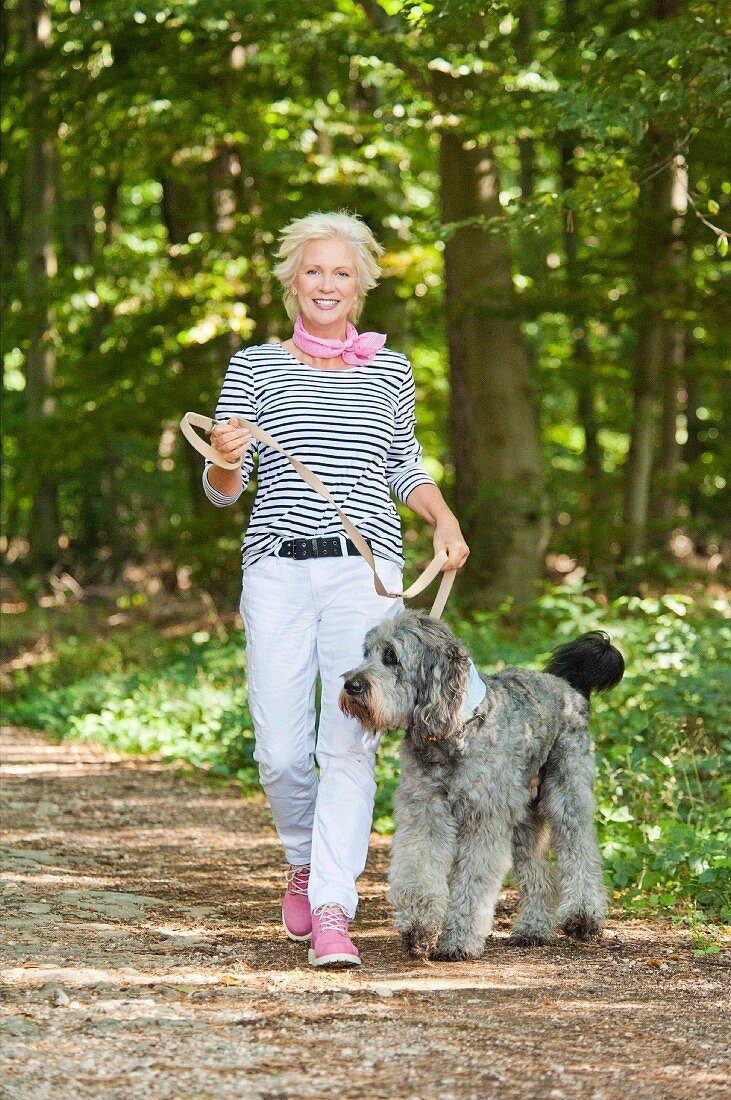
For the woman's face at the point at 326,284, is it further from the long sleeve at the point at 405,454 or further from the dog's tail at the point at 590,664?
the dog's tail at the point at 590,664

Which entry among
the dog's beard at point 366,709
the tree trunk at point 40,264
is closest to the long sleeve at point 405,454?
the dog's beard at point 366,709

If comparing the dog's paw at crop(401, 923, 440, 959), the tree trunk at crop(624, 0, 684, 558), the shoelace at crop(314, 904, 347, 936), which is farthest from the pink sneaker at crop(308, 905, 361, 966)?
the tree trunk at crop(624, 0, 684, 558)

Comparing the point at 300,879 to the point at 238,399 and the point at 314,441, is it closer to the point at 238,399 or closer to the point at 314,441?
the point at 314,441

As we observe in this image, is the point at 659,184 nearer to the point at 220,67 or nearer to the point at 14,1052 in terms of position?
the point at 220,67

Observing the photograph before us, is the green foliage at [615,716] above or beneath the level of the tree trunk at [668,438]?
beneath

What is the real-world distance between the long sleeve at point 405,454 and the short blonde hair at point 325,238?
38 centimetres

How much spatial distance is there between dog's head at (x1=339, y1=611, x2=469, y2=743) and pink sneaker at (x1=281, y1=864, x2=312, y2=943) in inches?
30.5

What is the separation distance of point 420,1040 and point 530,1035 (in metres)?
0.33

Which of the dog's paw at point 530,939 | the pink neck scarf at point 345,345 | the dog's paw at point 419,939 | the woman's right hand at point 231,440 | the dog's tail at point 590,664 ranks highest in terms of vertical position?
the pink neck scarf at point 345,345

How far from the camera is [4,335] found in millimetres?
15805

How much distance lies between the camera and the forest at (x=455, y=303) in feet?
22.5

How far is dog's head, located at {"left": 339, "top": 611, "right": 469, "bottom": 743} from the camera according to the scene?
427 centimetres

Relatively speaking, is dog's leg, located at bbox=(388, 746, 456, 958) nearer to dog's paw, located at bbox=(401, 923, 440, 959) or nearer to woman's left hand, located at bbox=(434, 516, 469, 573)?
dog's paw, located at bbox=(401, 923, 440, 959)

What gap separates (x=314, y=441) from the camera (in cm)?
446
